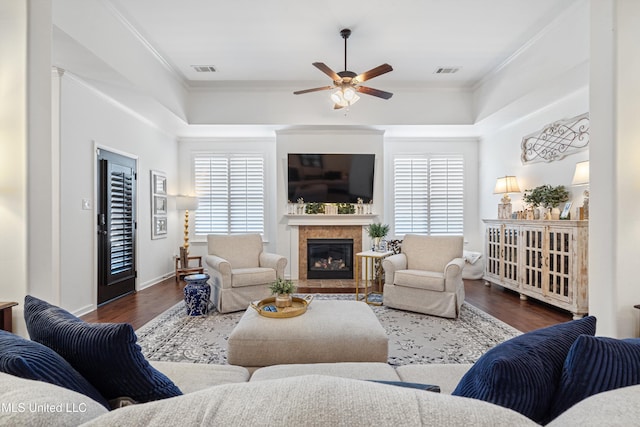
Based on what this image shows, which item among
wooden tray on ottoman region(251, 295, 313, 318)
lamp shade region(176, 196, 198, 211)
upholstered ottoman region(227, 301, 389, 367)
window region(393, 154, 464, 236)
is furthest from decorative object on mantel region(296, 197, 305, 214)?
upholstered ottoman region(227, 301, 389, 367)

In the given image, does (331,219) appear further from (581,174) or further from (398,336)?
(581,174)

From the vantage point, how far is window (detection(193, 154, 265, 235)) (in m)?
6.54

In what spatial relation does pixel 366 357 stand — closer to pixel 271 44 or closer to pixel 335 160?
pixel 271 44

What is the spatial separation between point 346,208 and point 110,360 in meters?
5.13

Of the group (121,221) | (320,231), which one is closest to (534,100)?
(320,231)

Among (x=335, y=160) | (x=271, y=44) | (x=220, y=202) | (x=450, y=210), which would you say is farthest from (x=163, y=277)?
(x=450, y=210)

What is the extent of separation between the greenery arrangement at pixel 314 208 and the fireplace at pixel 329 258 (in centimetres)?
51

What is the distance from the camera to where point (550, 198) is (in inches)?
168

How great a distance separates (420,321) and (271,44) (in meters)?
3.65

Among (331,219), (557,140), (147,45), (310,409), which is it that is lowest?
(310,409)

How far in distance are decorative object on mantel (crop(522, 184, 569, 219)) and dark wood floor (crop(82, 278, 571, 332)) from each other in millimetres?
1161

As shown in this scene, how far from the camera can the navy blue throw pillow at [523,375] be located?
79cm

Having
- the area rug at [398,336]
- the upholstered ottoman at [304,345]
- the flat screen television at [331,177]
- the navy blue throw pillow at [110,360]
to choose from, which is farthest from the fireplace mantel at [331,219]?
the navy blue throw pillow at [110,360]

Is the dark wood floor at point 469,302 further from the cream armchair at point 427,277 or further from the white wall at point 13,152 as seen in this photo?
the white wall at point 13,152
